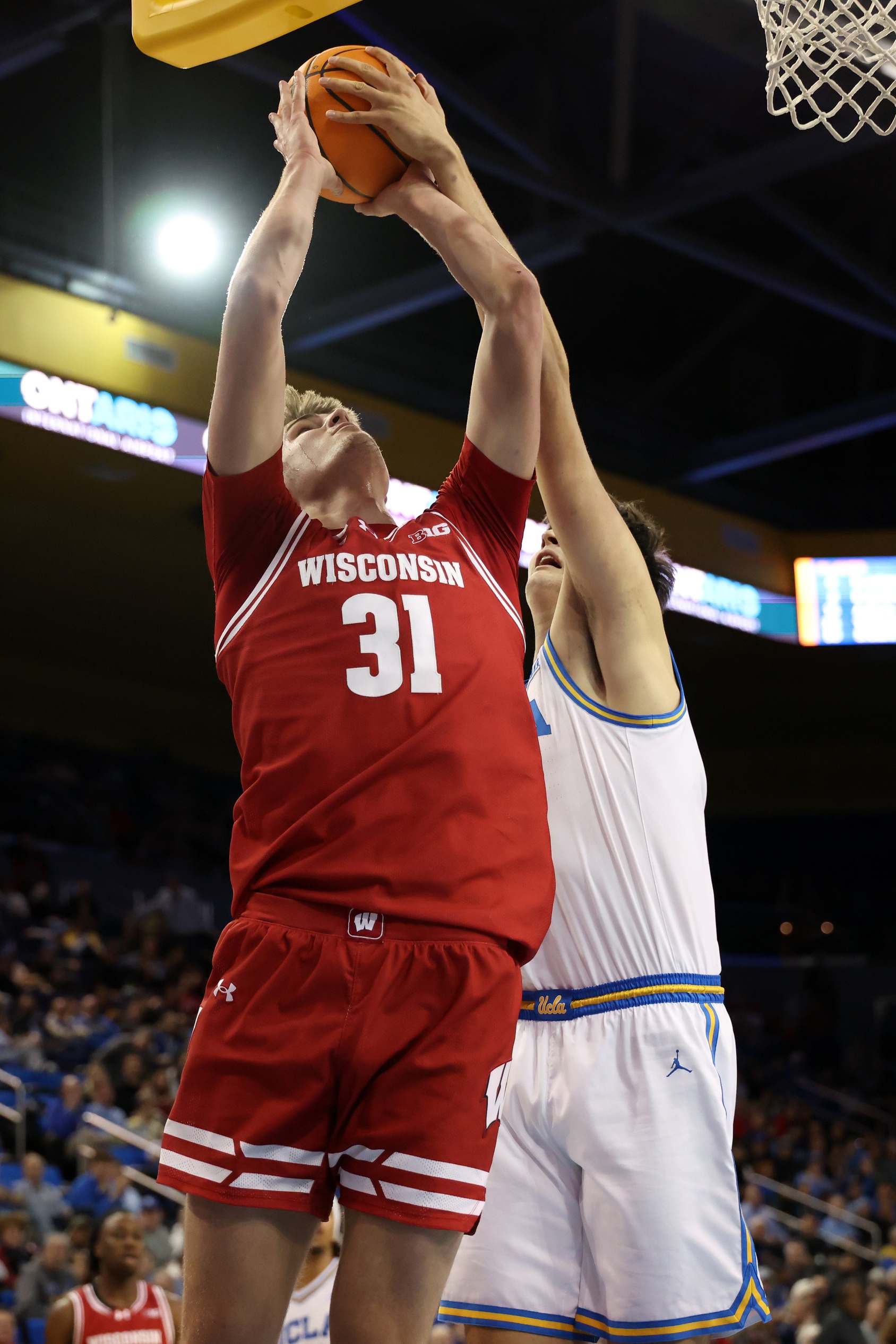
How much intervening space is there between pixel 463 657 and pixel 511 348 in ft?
1.64

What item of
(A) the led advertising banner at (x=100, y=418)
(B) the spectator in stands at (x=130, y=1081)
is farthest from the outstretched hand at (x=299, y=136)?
(B) the spectator in stands at (x=130, y=1081)

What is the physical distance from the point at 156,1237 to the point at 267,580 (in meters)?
6.10

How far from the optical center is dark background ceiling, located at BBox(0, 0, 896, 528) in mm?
9164

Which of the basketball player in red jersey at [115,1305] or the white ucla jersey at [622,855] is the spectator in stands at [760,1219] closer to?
the basketball player in red jersey at [115,1305]

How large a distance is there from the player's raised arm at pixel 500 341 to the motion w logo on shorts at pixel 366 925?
0.76 m

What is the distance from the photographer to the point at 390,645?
2.06 meters

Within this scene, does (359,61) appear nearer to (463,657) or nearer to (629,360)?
(463,657)

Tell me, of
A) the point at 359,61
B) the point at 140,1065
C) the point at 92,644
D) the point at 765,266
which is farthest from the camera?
the point at 92,644

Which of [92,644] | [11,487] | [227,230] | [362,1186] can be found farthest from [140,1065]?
[362,1186]

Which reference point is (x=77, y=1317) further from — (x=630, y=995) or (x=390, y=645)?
(x=390, y=645)

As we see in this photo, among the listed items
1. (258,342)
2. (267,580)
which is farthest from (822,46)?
(267,580)

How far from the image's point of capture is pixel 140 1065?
9.17m

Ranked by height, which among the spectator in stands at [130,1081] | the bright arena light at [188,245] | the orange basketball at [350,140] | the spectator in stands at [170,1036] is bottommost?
the spectator in stands at [130,1081]

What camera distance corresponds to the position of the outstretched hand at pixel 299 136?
229 centimetres
